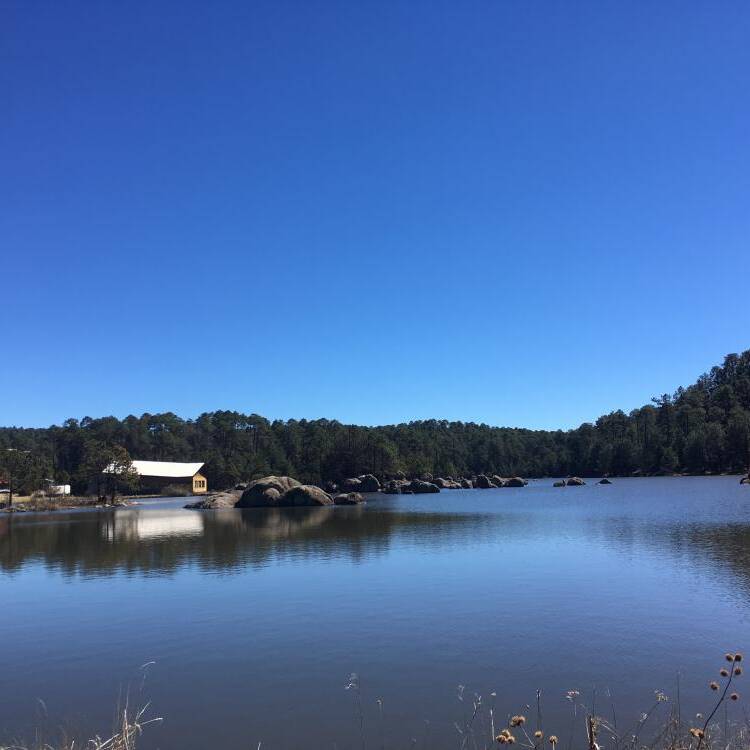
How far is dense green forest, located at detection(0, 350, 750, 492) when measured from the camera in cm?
12738

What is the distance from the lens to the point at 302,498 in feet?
248

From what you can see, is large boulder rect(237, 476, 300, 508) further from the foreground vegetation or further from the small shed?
the foreground vegetation

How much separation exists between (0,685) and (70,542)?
101 feet

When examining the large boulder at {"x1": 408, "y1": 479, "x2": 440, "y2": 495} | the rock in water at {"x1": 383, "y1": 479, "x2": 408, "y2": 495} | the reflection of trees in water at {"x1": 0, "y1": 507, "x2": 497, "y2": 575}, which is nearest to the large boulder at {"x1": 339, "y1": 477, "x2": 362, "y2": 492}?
the rock in water at {"x1": 383, "y1": 479, "x2": 408, "y2": 495}

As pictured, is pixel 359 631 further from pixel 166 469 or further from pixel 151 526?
pixel 166 469

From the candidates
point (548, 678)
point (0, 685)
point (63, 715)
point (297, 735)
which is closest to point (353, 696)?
point (297, 735)

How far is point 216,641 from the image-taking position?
16562mm

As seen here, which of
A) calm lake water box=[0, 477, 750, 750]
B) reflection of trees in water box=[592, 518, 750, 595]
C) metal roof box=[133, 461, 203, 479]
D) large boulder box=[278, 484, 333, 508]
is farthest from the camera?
metal roof box=[133, 461, 203, 479]

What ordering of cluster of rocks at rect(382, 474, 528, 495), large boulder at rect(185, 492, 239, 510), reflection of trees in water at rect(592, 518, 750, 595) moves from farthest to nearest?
cluster of rocks at rect(382, 474, 528, 495)
large boulder at rect(185, 492, 239, 510)
reflection of trees in water at rect(592, 518, 750, 595)

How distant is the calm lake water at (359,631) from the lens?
11.7 meters

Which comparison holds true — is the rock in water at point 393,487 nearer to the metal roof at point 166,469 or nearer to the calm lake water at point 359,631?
the metal roof at point 166,469

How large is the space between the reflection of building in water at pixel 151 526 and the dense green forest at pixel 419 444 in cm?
4056

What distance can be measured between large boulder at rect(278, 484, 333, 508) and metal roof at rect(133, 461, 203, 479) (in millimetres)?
52935

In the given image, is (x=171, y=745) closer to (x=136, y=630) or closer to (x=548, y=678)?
(x=548, y=678)
